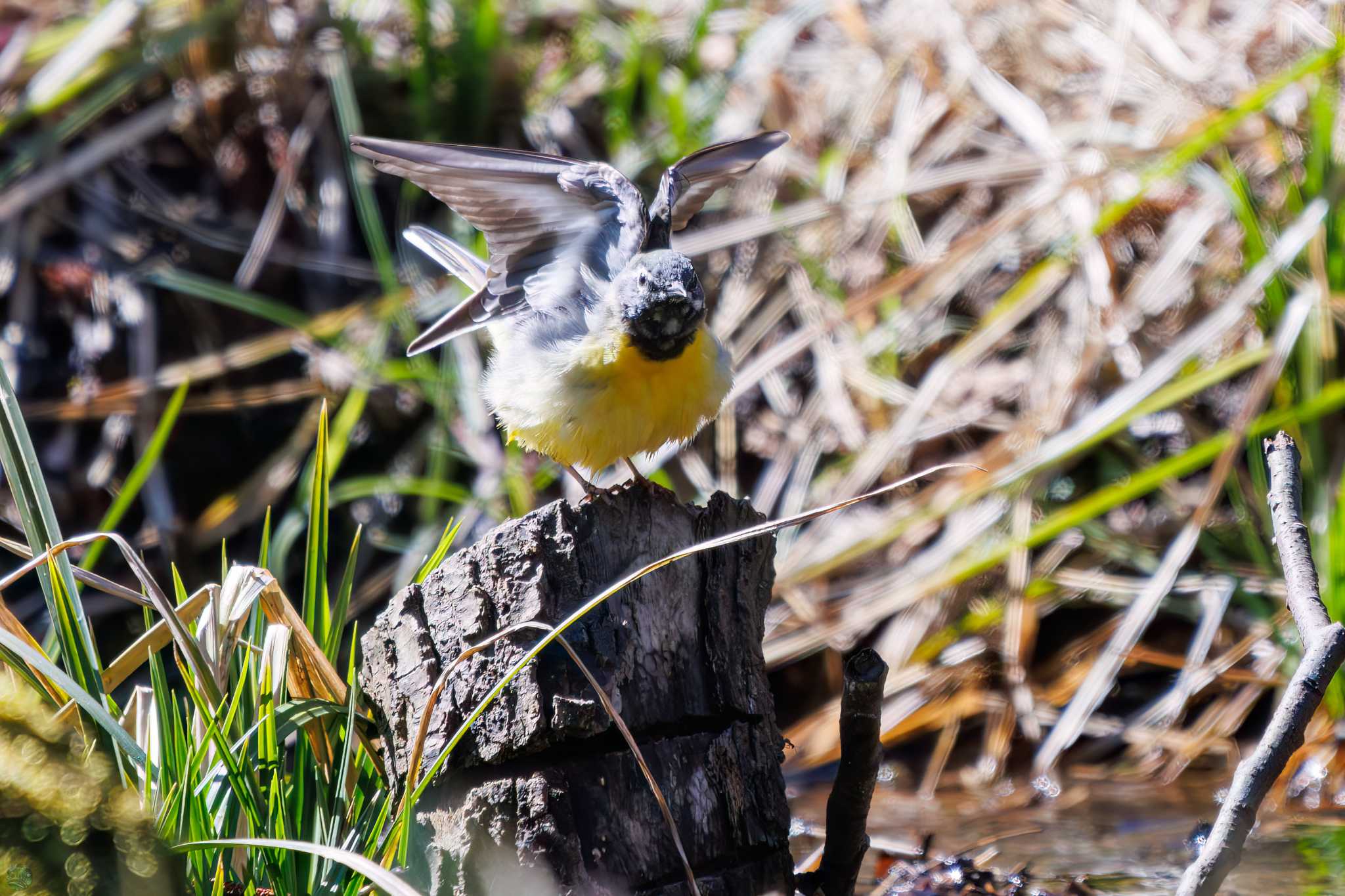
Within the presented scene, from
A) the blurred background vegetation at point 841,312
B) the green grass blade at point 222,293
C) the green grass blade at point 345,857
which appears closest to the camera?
the green grass blade at point 345,857

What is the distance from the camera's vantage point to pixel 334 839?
75.3 inches

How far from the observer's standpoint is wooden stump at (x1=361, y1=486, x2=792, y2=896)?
5.83ft

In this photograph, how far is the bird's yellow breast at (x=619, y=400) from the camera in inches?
106

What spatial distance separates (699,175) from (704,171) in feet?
0.08

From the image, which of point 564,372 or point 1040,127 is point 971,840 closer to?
point 564,372

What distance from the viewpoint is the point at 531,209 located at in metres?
2.77

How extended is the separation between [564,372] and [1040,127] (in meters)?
2.77

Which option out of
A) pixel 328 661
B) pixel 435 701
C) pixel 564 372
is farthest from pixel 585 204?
pixel 435 701

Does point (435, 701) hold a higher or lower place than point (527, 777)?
higher

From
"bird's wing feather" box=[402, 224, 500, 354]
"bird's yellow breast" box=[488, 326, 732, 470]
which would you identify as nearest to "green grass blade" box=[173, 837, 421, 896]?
"bird's yellow breast" box=[488, 326, 732, 470]

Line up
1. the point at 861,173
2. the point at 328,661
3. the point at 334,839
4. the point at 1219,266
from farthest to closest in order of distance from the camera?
the point at 861,173
the point at 1219,266
the point at 328,661
the point at 334,839

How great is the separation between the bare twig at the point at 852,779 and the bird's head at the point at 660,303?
0.95 meters

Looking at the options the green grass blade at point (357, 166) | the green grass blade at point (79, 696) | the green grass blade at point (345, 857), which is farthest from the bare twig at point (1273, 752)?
the green grass blade at point (357, 166)

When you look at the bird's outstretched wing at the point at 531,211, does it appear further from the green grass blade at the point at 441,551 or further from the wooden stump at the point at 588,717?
the wooden stump at the point at 588,717
